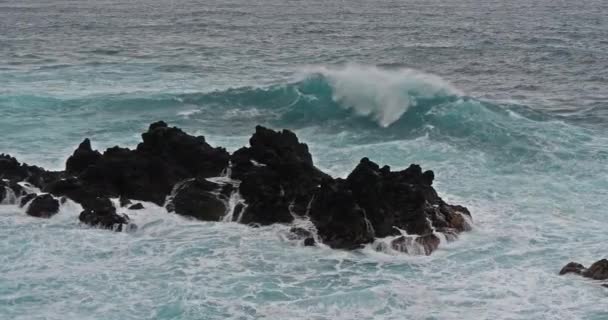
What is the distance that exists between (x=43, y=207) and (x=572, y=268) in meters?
12.7

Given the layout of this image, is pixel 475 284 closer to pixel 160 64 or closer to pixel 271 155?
pixel 271 155

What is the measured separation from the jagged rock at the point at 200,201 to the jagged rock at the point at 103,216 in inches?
59.6

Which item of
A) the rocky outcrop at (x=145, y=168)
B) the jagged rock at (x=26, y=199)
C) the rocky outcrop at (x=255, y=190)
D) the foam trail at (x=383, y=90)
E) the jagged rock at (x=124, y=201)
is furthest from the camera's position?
the foam trail at (x=383, y=90)

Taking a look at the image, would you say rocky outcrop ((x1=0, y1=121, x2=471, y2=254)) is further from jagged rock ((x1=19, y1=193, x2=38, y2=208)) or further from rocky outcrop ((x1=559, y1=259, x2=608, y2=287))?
rocky outcrop ((x1=559, y1=259, x2=608, y2=287))

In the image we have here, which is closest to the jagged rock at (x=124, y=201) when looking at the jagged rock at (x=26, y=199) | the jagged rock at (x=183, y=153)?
the jagged rock at (x=183, y=153)

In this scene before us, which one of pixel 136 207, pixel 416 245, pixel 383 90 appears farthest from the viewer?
pixel 383 90

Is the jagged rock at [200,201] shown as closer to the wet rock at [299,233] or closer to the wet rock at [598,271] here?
the wet rock at [299,233]

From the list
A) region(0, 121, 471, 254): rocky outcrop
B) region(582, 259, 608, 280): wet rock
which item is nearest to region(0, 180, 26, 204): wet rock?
region(0, 121, 471, 254): rocky outcrop

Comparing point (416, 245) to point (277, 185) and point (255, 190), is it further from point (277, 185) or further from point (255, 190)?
point (255, 190)

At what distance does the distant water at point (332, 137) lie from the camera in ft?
51.6

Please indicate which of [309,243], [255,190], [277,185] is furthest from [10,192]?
[309,243]

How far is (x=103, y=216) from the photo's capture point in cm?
1941

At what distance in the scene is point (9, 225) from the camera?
762 inches

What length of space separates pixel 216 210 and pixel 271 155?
2.13 m
